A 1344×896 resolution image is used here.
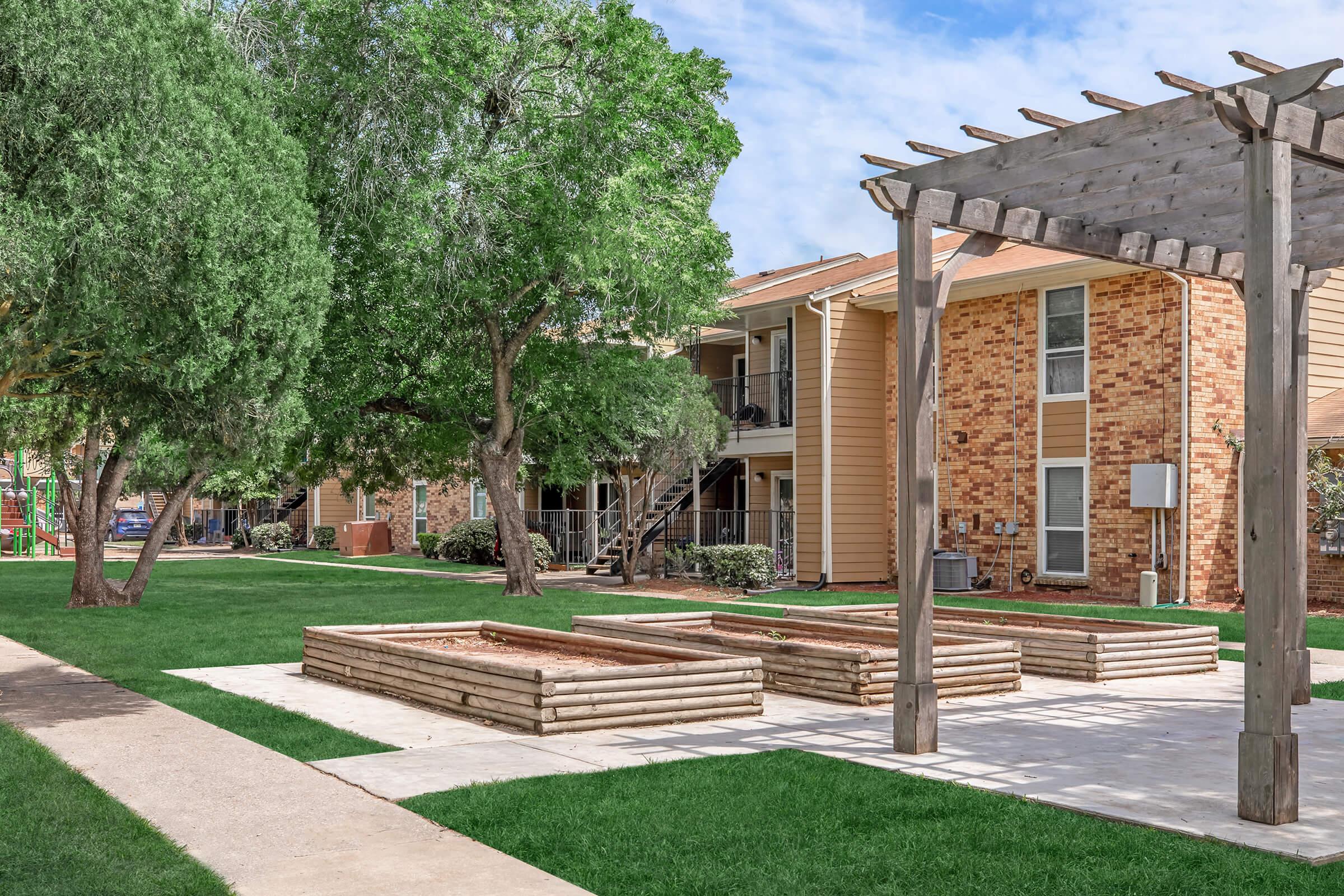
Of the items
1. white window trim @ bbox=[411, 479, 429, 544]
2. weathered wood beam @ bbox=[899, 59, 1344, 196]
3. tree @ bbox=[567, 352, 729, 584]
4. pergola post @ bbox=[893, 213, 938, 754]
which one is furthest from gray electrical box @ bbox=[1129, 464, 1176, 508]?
white window trim @ bbox=[411, 479, 429, 544]

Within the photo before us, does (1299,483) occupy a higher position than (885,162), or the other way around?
(885,162)

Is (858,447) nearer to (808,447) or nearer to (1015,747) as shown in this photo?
(808,447)

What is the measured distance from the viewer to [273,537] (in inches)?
1667

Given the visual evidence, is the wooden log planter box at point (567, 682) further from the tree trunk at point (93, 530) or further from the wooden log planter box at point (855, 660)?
the tree trunk at point (93, 530)

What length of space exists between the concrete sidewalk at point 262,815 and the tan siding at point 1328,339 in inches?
736

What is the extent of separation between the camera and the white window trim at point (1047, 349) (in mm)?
20531

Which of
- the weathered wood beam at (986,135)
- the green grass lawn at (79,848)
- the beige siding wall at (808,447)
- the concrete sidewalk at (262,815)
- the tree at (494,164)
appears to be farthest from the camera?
the beige siding wall at (808,447)

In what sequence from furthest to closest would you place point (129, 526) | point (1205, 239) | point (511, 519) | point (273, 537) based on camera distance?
point (129, 526)
point (273, 537)
point (511, 519)
point (1205, 239)

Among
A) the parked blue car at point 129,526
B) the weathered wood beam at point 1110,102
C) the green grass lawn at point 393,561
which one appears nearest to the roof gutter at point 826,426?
the green grass lawn at point 393,561

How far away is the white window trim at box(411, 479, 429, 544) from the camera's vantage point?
3844cm

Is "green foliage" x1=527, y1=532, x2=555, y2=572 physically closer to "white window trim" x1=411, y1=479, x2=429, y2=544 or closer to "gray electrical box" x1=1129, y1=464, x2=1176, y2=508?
"white window trim" x1=411, y1=479, x2=429, y2=544

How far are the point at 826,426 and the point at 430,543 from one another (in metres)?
16.2

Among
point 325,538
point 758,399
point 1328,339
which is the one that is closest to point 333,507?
point 325,538

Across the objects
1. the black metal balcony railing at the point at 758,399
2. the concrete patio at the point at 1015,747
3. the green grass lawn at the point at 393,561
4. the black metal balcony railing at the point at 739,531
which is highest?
the black metal balcony railing at the point at 758,399
